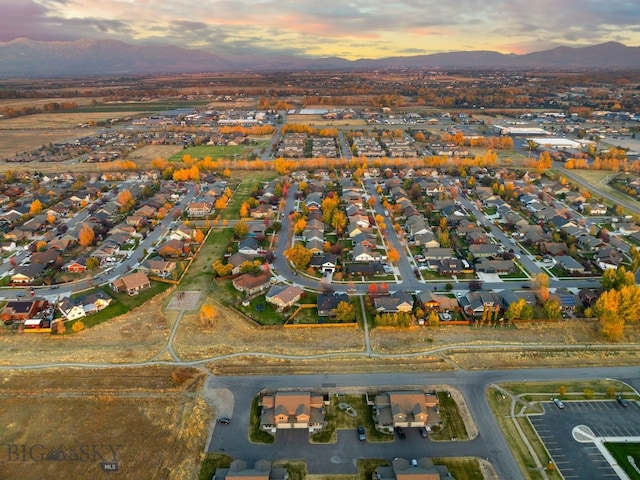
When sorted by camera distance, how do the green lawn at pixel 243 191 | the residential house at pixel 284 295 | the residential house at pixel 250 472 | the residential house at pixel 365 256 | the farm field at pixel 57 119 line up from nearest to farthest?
the residential house at pixel 250 472
the residential house at pixel 284 295
the residential house at pixel 365 256
the green lawn at pixel 243 191
the farm field at pixel 57 119

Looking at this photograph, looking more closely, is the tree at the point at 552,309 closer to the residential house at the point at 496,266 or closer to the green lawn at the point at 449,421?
the residential house at the point at 496,266

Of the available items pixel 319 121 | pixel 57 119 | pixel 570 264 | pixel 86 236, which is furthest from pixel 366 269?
pixel 57 119

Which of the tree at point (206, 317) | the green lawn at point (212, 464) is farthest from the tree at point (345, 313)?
the green lawn at point (212, 464)

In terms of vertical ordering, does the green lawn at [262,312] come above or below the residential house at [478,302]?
below

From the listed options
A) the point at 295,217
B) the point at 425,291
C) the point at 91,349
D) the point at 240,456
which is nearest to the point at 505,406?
the point at 425,291

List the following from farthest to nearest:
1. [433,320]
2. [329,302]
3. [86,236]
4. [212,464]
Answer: [86,236] → [329,302] → [433,320] → [212,464]

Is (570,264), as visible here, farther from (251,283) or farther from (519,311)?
(251,283)

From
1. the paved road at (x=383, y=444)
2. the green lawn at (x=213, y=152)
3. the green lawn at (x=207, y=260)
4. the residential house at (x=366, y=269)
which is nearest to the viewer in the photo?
the paved road at (x=383, y=444)

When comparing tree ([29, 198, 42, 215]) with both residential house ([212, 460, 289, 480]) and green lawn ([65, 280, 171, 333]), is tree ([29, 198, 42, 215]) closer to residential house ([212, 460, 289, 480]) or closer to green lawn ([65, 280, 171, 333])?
green lawn ([65, 280, 171, 333])
